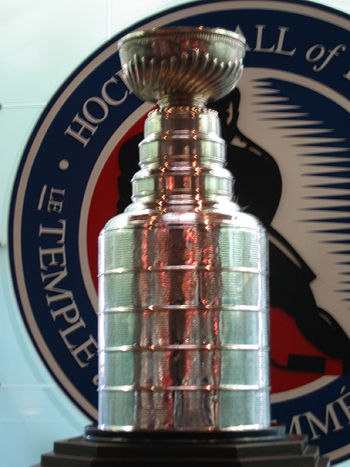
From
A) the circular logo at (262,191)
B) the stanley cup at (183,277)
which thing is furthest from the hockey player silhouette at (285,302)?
the stanley cup at (183,277)

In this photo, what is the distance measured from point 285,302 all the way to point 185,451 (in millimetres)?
902

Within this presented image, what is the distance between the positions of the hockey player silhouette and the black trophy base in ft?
2.39

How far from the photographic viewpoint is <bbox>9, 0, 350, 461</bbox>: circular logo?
2.36 metres

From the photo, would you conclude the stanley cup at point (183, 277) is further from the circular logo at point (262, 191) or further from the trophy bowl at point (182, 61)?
the circular logo at point (262, 191)

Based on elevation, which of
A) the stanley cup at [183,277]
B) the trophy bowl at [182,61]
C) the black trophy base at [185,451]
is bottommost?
the black trophy base at [185,451]

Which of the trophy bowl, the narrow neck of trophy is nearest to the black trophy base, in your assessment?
the narrow neck of trophy

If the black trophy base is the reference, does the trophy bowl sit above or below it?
above

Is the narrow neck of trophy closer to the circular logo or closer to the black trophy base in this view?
the black trophy base

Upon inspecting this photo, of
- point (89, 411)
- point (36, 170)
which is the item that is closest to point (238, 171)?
point (36, 170)

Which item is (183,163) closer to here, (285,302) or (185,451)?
(185,451)

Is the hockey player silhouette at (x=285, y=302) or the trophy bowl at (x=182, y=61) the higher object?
the trophy bowl at (x=182, y=61)

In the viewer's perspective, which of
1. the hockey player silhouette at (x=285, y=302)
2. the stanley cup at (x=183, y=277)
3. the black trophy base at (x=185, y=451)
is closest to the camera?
the black trophy base at (x=185, y=451)

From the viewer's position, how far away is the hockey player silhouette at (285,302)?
7.71ft

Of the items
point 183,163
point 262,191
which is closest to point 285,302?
point 262,191
